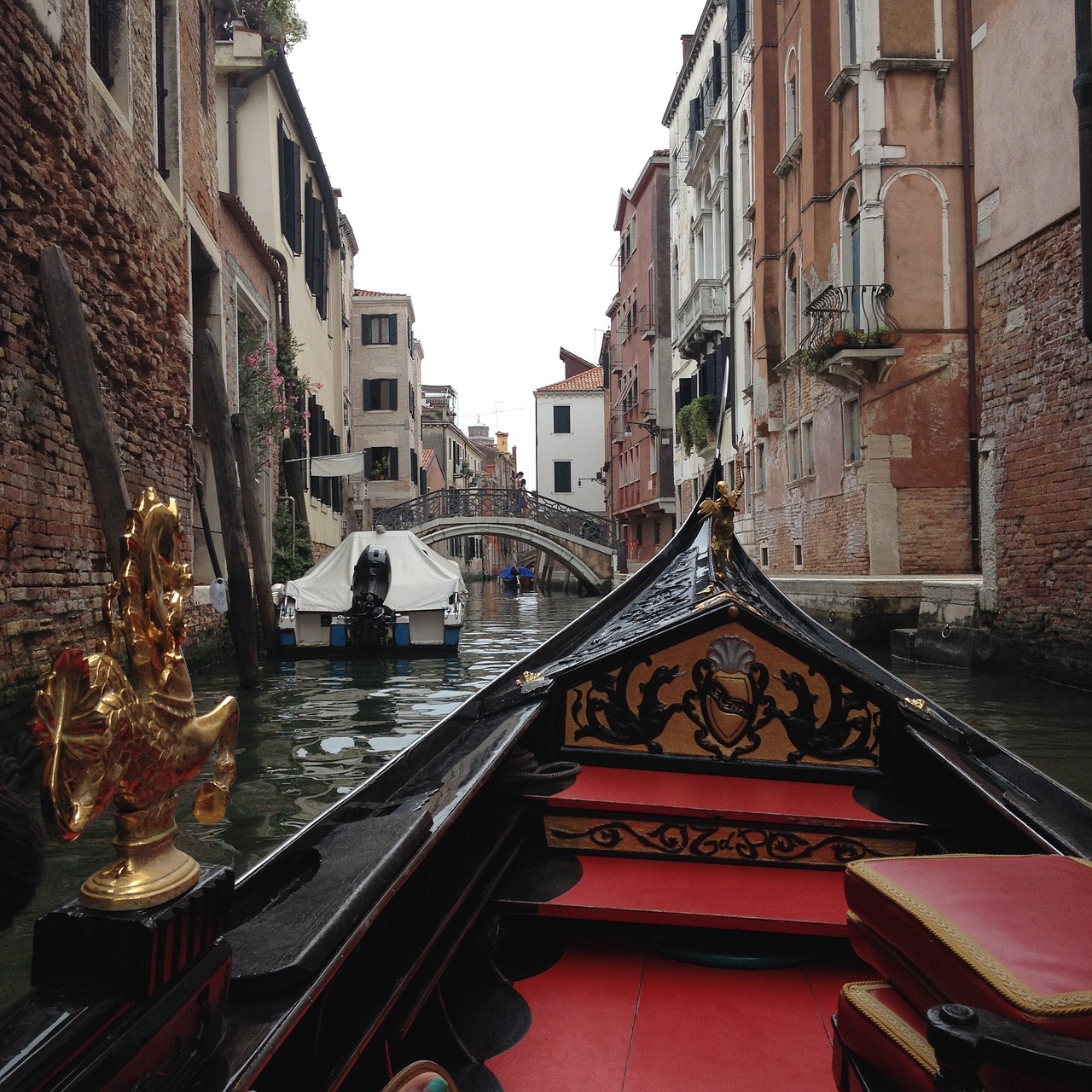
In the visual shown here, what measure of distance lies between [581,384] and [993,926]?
121ft

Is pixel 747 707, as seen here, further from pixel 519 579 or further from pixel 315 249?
pixel 519 579

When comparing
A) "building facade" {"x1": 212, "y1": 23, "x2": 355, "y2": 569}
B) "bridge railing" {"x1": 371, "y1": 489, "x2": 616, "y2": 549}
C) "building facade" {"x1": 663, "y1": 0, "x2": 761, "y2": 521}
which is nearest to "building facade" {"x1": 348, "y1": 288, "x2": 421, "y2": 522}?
"bridge railing" {"x1": 371, "y1": 489, "x2": 616, "y2": 549}

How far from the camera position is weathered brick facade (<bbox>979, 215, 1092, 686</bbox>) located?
590 cm

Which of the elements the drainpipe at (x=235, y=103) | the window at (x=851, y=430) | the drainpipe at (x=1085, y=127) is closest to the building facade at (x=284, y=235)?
the drainpipe at (x=235, y=103)

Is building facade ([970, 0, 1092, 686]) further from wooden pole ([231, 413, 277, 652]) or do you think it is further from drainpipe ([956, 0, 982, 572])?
wooden pole ([231, 413, 277, 652])

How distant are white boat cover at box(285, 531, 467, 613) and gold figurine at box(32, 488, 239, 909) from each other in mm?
8269

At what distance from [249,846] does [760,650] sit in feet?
6.66

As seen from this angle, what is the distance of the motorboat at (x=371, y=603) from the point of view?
8852mm

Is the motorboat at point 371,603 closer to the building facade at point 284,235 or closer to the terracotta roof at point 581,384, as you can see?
the building facade at point 284,235

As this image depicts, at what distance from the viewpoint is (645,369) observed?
23.2m

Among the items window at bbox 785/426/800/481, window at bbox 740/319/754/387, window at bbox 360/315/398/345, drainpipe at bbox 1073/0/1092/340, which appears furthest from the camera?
window at bbox 360/315/398/345

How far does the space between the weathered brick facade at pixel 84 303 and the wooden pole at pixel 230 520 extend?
0.27m

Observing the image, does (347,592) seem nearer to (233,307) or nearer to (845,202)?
(233,307)

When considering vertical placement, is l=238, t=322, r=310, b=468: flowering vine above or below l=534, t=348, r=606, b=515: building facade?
below
